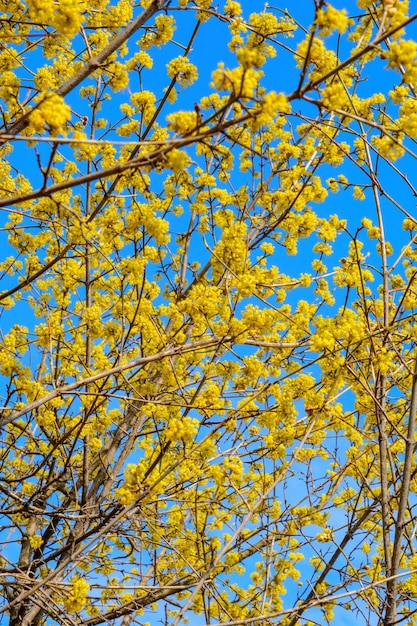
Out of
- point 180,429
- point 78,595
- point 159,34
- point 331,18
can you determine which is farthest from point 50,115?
point 159,34

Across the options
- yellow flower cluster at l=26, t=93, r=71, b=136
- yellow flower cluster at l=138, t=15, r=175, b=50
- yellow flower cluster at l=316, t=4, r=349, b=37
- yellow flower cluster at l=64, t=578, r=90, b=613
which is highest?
yellow flower cluster at l=138, t=15, r=175, b=50

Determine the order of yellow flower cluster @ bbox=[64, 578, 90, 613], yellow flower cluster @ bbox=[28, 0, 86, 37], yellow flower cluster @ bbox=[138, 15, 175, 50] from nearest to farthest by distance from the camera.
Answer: yellow flower cluster @ bbox=[28, 0, 86, 37] → yellow flower cluster @ bbox=[64, 578, 90, 613] → yellow flower cluster @ bbox=[138, 15, 175, 50]

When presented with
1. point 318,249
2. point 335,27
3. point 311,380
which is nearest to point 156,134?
point 318,249

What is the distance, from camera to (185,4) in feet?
18.9

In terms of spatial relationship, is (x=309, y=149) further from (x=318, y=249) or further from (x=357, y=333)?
(x=357, y=333)

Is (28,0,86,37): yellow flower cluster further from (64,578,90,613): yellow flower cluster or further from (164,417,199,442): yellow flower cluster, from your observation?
(64,578,90,613): yellow flower cluster

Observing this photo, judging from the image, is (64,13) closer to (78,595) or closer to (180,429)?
(180,429)

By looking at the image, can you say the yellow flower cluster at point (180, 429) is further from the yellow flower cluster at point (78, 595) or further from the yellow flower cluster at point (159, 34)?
the yellow flower cluster at point (159, 34)

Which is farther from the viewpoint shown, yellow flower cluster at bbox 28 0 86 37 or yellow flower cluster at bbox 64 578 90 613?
yellow flower cluster at bbox 64 578 90 613

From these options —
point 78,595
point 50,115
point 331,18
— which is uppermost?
point 331,18

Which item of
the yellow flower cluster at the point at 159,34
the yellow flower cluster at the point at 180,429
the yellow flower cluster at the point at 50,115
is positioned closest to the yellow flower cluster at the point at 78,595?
the yellow flower cluster at the point at 180,429

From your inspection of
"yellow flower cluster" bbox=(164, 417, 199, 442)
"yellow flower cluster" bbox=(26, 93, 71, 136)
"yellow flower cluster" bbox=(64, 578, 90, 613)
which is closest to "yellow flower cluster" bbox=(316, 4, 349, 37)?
"yellow flower cluster" bbox=(26, 93, 71, 136)

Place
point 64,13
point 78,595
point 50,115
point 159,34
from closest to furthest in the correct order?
point 50,115
point 64,13
point 78,595
point 159,34

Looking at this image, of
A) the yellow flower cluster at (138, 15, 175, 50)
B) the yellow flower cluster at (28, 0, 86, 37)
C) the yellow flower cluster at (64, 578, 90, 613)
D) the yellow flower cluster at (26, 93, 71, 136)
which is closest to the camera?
the yellow flower cluster at (26, 93, 71, 136)
